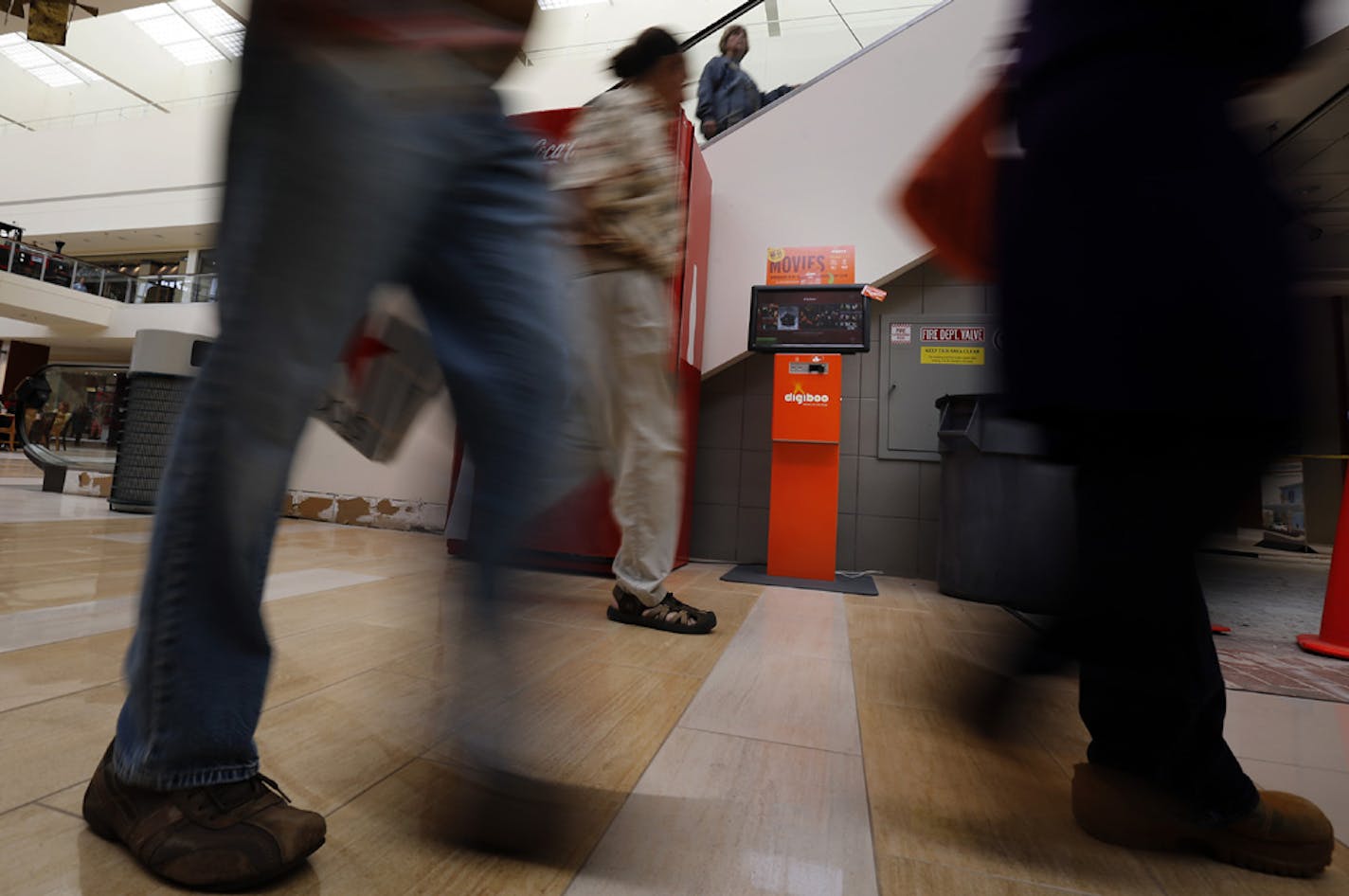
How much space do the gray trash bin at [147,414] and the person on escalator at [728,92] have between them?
3.16 m

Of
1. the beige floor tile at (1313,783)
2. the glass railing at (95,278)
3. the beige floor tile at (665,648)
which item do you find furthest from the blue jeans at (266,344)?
the glass railing at (95,278)

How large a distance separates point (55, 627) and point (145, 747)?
42.3 inches

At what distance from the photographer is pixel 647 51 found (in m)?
1.60

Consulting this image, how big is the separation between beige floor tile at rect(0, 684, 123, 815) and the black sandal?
1.06m

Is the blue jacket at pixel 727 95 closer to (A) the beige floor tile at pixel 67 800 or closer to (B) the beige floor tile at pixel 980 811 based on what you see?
(B) the beige floor tile at pixel 980 811

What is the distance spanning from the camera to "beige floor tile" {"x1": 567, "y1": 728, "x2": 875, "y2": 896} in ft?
2.02

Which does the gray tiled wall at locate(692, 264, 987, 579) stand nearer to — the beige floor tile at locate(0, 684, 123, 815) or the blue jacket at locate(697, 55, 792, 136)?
the blue jacket at locate(697, 55, 792, 136)

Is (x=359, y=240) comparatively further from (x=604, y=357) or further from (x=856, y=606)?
(x=856, y=606)

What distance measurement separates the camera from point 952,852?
69 cm

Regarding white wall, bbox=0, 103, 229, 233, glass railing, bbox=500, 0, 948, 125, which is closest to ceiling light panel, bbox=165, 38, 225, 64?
white wall, bbox=0, 103, 229, 233

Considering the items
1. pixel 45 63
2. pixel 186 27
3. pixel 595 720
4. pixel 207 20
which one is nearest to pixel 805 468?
pixel 595 720

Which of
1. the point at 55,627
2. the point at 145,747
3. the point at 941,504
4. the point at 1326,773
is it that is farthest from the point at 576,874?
the point at 941,504

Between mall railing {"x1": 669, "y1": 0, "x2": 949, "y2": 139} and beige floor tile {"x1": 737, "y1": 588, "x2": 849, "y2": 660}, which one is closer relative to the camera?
beige floor tile {"x1": 737, "y1": 588, "x2": 849, "y2": 660}

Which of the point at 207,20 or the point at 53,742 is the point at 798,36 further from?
the point at 207,20
